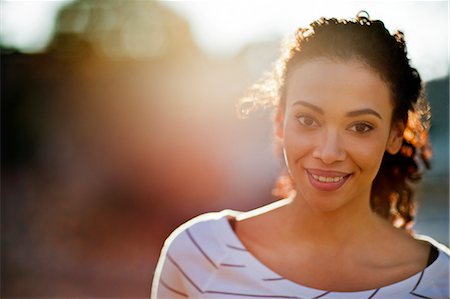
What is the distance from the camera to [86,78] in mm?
8164

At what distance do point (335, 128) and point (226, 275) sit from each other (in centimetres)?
61

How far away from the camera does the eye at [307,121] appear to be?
221 cm

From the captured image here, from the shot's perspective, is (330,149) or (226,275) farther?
(226,275)

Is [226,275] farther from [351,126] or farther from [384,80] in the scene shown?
[384,80]

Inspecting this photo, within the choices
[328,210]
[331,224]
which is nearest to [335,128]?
[328,210]

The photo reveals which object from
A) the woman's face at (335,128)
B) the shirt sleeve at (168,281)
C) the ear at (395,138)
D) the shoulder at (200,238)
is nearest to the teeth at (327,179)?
the woman's face at (335,128)

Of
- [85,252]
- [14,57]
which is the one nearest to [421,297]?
[85,252]

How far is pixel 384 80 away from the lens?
225 centimetres

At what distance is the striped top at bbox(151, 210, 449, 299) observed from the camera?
2.30 m

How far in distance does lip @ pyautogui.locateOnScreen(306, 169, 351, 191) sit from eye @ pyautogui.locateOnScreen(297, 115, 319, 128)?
0.45 ft

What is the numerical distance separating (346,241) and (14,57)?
5.91m

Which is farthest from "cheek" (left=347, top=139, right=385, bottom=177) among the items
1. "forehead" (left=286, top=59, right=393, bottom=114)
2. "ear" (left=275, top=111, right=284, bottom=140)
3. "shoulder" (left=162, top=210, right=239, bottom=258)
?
"shoulder" (left=162, top=210, right=239, bottom=258)

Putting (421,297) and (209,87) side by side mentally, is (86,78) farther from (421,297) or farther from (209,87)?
(421,297)

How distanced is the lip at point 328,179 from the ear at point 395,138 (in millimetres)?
256
